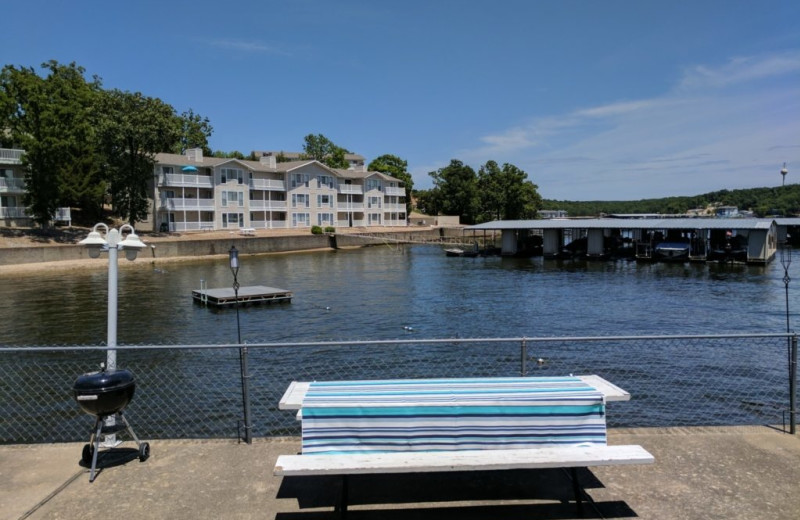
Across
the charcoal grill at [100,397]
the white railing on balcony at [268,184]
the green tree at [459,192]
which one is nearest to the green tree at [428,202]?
the green tree at [459,192]

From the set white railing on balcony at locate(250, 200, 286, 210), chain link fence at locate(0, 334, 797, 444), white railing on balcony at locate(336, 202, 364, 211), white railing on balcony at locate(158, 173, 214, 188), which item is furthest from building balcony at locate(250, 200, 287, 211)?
chain link fence at locate(0, 334, 797, 444)

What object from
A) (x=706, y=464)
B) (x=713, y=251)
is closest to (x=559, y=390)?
(x=706, y=464)

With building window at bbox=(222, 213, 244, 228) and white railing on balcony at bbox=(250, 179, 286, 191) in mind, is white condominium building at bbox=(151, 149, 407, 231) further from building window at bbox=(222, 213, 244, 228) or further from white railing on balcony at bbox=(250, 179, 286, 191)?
white railing on balcony at bbox=(250, 179, 286, 191)

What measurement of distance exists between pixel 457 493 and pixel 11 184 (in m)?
67.5

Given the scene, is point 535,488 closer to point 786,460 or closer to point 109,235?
point 786,460

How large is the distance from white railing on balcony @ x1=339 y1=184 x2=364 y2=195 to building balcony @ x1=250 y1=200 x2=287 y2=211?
42.2 ft

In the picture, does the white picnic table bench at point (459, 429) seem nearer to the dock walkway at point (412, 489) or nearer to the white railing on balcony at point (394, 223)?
the dock walkway at point (412, 489)

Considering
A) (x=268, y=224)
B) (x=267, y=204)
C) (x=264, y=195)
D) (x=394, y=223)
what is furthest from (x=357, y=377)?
(x=394, y=223)

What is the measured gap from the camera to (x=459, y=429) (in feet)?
17.5

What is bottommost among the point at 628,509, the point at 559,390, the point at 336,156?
the point at 628,509

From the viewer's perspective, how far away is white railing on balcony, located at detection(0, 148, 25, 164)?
2360 inches

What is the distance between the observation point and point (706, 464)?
6.21 metres

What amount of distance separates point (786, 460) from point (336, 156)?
4456 inches

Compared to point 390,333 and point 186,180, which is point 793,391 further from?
point 186,180
